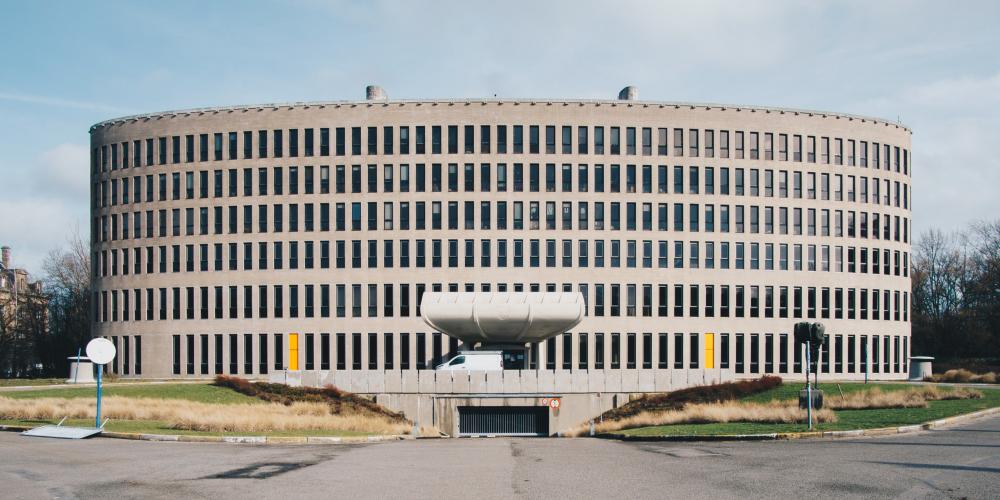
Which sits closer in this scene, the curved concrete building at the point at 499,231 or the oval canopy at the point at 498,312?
the oval canopy at the point at 498,312

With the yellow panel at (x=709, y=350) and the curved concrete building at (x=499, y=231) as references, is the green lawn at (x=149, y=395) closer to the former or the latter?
the curved concrete building at (x=499, y=231)

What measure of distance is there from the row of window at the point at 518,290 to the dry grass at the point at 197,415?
3269cm

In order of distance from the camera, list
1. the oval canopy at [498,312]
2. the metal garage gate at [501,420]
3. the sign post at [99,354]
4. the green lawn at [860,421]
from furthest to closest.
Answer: the oval canopy at [498,312]
the metal garage gate at [501,420]
the sign post at [99,354]
the green lawn at [860,421]

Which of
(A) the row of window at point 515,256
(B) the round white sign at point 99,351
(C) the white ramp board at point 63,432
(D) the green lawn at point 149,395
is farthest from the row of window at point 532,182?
(C) the white ramp board at point 63,432

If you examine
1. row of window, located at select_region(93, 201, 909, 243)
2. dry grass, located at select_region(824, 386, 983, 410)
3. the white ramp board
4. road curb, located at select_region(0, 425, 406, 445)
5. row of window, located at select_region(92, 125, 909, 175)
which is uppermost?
row of window, located at select_region(92, 125, 909, 175)

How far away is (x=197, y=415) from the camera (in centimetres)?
2959

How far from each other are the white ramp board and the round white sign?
1.91 metres

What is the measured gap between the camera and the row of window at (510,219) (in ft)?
222

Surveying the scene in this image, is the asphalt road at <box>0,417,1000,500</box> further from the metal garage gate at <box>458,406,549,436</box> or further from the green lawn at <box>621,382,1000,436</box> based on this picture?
the metal garage gate at <box>458,406,549,436</box>

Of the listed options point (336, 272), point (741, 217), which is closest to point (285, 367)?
point (336, 272)

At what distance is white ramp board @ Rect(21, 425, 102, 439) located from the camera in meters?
24.4

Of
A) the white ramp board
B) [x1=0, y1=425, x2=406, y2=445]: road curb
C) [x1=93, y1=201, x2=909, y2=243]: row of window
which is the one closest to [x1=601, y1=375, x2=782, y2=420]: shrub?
[x1=0, y1=425, x2=406, y2=445]: road curb

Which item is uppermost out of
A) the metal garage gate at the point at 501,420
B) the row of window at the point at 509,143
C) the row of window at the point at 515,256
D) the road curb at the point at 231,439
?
the row of window at the point at 509,143

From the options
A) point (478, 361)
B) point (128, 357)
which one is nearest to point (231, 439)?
point (478, 361)
